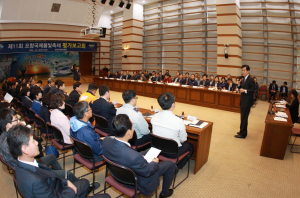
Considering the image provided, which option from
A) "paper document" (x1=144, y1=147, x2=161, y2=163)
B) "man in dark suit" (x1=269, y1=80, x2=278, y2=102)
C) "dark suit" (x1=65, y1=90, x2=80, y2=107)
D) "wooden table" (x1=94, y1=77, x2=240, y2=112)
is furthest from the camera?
"man in dark suit" (x1=269, y1=80, x2=278, y2=102)

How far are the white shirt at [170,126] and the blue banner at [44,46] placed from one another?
11822 mm

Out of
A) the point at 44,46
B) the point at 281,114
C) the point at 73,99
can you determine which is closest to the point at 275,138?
the point at 281,114

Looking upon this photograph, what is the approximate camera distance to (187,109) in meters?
6.83

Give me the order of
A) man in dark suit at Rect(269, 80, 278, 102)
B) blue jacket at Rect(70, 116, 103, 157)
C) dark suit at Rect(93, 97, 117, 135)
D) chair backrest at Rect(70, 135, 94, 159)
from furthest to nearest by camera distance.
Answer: man in dark suit at Rect(269, 80, 278, 102), dark suit at Rect(93, 97, 117, 135), blue jacket at Rect(70, 116, 103, 157), chair backrest at Rect(70, 135, 94, 159)

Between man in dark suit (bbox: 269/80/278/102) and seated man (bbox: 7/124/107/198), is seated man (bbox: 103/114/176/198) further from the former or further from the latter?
man in dark suit (bbox: 269/80/278/102)

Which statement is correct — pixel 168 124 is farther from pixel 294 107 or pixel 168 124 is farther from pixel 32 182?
pixel 294 107

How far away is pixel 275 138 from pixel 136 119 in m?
2.46

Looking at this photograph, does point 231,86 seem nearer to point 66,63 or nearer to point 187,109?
point 187,109

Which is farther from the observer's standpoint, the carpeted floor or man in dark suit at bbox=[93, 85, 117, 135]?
man in dark suit at bbox=[93, 85, 117, 135]

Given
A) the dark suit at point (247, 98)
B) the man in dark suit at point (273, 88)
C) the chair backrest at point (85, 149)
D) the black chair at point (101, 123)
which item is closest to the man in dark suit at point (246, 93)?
the dark suit at point (247, 98)

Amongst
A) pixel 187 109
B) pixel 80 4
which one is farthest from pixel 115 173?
pixel 80 4

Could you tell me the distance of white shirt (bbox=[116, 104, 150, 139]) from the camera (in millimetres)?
2605

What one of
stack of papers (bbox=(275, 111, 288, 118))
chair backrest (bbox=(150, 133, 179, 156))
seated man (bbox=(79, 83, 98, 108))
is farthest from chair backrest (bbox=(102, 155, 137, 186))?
stack of papers (bbox=(275, 111, 288, 118))

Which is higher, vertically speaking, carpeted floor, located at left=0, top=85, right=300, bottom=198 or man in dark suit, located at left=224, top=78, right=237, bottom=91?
man in dark suit, located at left=224, top=78, right=237, bottom=91
